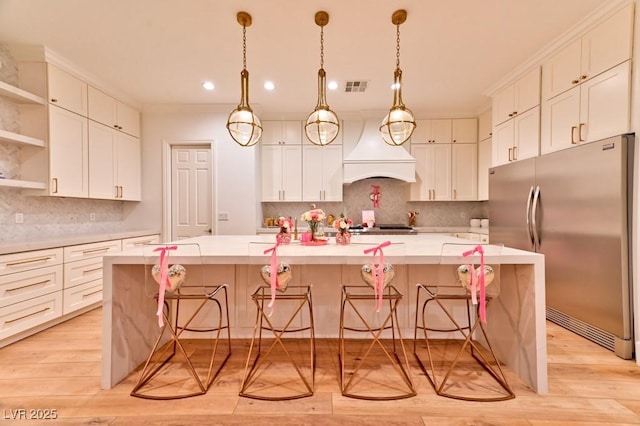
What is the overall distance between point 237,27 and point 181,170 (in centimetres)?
242

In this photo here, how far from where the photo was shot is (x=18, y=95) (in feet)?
8.68

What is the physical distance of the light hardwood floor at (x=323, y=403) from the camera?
4.88 ft

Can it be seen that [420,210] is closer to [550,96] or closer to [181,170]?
[550,96]

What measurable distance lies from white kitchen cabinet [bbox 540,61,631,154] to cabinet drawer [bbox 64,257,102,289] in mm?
4762

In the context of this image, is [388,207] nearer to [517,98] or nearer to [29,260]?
[517,98]

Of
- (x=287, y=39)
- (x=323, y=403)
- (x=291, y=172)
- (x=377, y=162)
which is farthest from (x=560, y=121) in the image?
(x=291, y=172)

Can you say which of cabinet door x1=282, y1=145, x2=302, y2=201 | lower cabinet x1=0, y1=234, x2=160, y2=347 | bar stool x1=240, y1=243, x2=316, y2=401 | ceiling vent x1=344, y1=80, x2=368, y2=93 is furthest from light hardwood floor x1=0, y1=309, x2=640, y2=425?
ceiling vent x1=344, y1=80, x2=368, y2=93

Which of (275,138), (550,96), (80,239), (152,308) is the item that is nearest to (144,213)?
(80,239)

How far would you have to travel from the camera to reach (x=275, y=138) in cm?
451

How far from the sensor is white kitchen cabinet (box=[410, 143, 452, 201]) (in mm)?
4457

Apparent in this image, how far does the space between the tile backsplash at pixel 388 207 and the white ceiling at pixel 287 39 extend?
156 centimetres

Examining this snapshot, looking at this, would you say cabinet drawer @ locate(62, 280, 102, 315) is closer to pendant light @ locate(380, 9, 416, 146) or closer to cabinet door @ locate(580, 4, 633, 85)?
pendant light @ locate(380, 9, 416, 146)

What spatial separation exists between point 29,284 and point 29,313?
0.25 metres

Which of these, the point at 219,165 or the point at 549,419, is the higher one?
the point at 219,165
